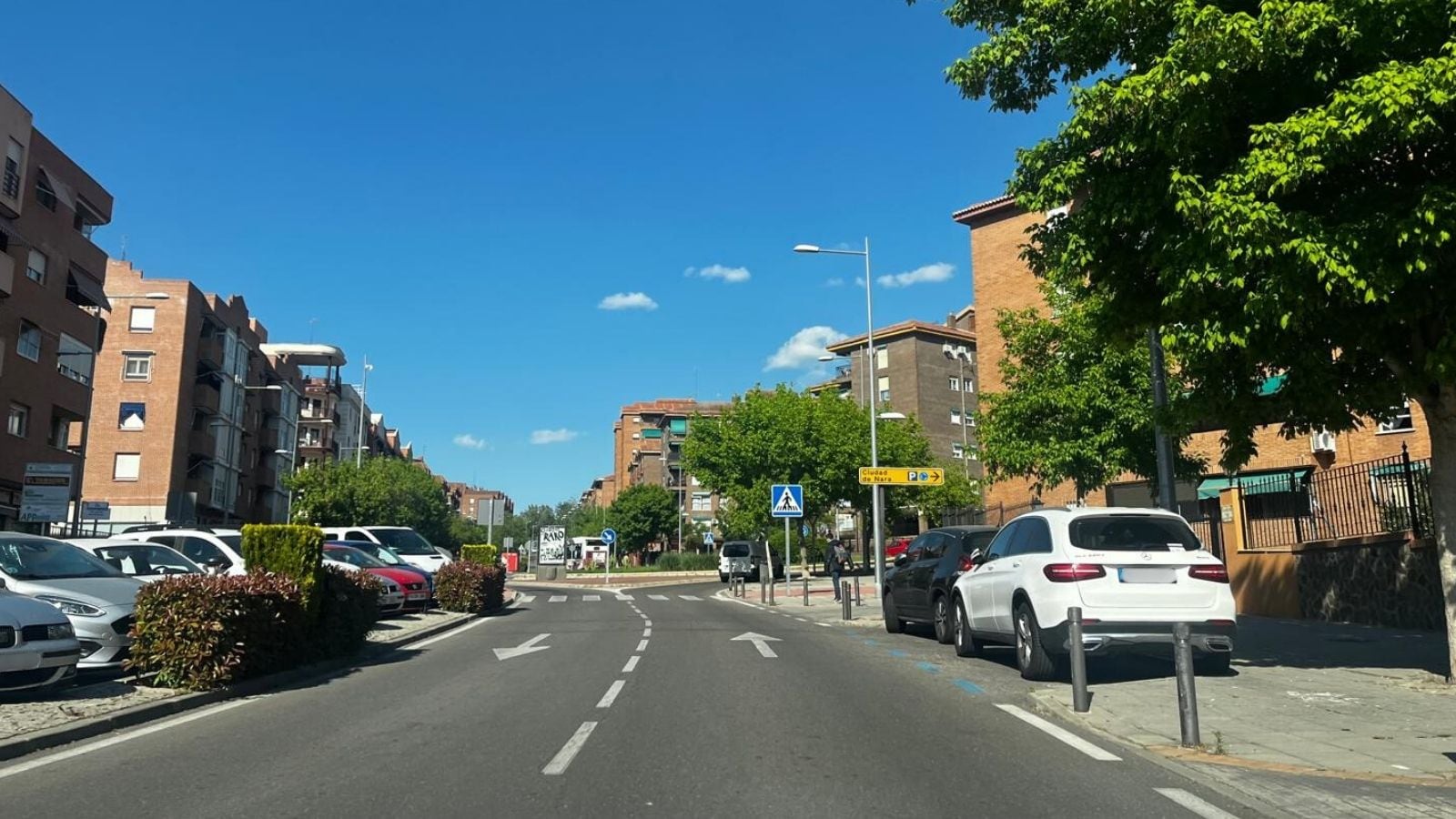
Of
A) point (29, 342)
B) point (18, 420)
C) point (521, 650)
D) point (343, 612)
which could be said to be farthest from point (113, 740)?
point (29, 342)

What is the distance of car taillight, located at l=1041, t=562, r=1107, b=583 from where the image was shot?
32.0 ft

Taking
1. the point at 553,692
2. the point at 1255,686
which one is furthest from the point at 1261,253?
the point at 553,692

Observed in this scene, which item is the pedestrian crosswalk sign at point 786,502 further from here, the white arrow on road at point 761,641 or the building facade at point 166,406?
the building facade at point 166,406

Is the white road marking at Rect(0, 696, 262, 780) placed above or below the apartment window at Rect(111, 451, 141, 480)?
below

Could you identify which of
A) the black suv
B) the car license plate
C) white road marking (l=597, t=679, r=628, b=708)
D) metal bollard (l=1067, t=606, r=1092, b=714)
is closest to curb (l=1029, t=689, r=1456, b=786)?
metal bollard (l=1067, t=606, r=1092, b=714)

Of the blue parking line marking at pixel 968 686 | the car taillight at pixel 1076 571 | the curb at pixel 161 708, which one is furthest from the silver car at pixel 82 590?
the car taillight at pixel 1076 571

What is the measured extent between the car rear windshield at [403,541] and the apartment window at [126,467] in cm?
3014

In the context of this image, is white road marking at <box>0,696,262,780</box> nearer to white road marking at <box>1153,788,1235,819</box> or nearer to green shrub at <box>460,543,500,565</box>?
white road marking at <box>1153,788,1235,819</box>

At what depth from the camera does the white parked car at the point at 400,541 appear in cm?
2566

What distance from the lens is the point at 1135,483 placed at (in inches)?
1368

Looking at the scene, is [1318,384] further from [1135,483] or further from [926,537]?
[1135,483]

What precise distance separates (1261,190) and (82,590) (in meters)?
11.6

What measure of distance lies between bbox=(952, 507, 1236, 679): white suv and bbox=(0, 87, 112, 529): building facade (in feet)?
95.6

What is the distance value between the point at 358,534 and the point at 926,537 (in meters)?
16.5
